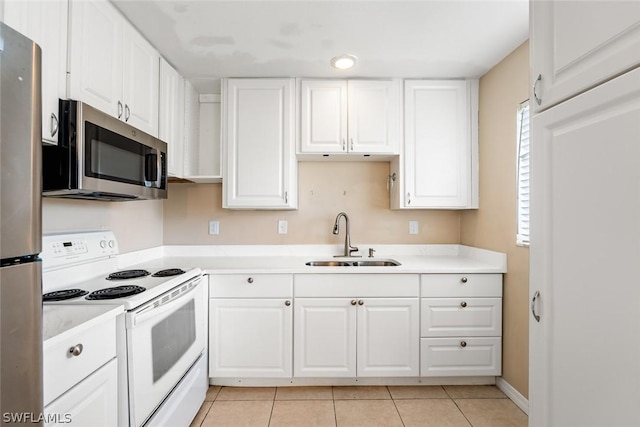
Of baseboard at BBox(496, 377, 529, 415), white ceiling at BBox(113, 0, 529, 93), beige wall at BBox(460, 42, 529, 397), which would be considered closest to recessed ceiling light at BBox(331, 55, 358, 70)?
white ceiling at BBox(113, 0, 529, 93)

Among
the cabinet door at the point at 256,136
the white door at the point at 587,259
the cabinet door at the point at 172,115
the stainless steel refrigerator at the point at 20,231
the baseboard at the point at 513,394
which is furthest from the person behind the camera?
the cabinet door at the point at 256,136

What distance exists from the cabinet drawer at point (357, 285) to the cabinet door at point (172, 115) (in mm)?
1214

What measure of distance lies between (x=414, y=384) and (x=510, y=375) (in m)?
0.63

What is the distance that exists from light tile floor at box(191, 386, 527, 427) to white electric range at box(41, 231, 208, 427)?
0.68 feet

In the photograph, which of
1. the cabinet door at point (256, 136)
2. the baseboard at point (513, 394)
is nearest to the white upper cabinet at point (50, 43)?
the cabinet door at point (256, 136)

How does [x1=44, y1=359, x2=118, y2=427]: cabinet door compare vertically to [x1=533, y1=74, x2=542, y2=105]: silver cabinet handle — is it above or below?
below

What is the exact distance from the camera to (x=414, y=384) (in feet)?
7.29

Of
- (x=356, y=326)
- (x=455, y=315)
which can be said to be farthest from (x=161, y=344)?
(x=455, y=315)

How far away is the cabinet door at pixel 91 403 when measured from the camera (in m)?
0.94

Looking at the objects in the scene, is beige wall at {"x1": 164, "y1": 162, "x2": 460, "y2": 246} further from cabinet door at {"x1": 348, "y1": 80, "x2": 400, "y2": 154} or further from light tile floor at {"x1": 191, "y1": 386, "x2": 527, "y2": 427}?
light tile floor at {"x1": 191, "y1": 386, "x2": 527, "y2": 427}

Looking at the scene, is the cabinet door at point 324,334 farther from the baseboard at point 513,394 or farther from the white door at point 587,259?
the white door at point 587,259

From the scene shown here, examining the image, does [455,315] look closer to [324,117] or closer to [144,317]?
[324,117]

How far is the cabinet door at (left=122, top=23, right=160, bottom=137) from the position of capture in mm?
1703

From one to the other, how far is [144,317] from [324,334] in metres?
1.18
